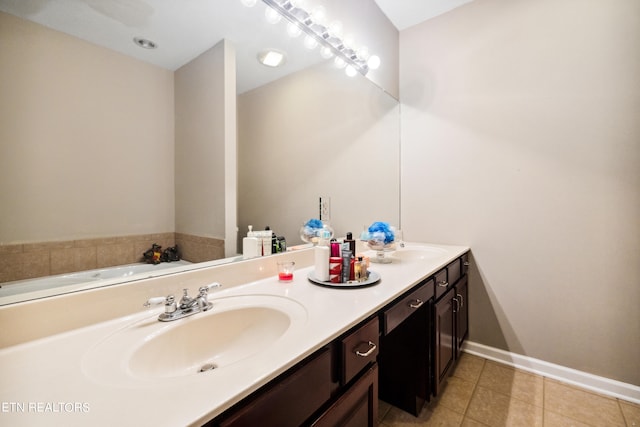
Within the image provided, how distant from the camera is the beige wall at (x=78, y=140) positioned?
2.07 feet

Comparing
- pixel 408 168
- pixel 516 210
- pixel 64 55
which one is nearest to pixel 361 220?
pixel 408 168

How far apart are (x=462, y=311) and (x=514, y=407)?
0.52 metres

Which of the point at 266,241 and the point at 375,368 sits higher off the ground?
the point at 266,241

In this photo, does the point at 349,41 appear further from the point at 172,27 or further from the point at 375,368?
the point at 375,368

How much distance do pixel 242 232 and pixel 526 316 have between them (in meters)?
1.84

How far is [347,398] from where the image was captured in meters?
0.73

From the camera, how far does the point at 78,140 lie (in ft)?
2.35

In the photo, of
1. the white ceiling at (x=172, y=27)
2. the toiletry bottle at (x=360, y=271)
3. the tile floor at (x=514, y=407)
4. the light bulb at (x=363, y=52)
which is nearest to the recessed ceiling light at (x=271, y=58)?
the white ceiling at (x=172, y=27)

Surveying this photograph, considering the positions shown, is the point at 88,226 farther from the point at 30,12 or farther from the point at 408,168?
the point at 408,168

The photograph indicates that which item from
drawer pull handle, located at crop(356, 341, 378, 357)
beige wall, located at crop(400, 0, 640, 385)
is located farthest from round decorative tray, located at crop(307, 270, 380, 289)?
beige wall, located at crop(400, 0, 640, 385)

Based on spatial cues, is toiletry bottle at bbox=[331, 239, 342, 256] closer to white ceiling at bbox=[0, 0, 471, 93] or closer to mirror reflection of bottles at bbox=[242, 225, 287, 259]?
mirror reflection of bottles at bbox=[242, 225, 287, 259]

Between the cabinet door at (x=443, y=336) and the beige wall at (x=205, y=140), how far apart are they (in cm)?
109

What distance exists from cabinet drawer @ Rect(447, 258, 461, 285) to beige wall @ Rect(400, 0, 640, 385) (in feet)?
0.94

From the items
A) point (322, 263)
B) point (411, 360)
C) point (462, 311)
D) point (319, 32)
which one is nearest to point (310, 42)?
point (319, 32)
